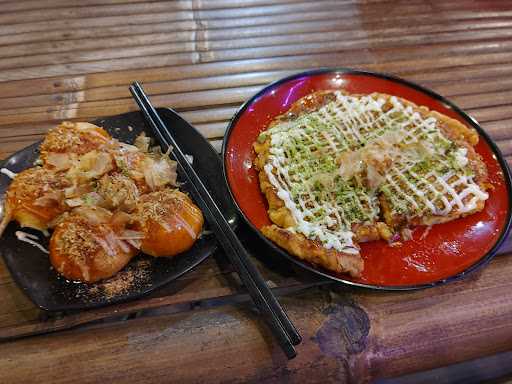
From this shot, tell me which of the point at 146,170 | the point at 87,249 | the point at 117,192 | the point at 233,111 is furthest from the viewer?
the point at 233,111

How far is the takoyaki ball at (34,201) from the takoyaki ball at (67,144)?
3.5 inches

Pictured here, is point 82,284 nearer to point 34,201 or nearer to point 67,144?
point 34,201

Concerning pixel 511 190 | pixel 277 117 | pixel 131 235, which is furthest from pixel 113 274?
pixel 511 190

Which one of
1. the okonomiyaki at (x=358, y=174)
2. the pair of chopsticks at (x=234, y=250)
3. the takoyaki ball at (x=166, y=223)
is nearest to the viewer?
the pair of chopsticks at (x=234, y=250)

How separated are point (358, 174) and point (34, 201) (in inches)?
43.6

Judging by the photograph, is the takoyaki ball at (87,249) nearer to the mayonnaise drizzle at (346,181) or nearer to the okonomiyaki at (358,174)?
the okonomiyaki at (358,174)

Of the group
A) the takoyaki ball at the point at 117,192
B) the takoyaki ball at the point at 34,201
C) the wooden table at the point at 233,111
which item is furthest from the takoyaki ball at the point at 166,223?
the takoyaki ball at the point at 34,201

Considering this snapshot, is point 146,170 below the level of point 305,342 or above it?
above

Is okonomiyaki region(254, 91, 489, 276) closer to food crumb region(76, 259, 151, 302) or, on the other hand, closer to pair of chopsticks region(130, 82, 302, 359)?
pair of chopsticks region(130, 82, 302, 359)

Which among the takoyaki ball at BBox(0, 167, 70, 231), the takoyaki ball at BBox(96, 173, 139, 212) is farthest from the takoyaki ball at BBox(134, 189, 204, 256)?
the takoyaki ball at BBox(0, 167, 70, 231)

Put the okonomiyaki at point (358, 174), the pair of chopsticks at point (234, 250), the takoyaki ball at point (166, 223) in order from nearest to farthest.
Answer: the pair of chopsticks at point (234, 250), the takoyaki ball at point (166, 223), the okonomiyaki at point (358, 174)

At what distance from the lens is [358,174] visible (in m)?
1.58

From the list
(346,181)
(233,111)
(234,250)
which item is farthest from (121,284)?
(233,111)

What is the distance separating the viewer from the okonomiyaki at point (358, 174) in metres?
1.45
